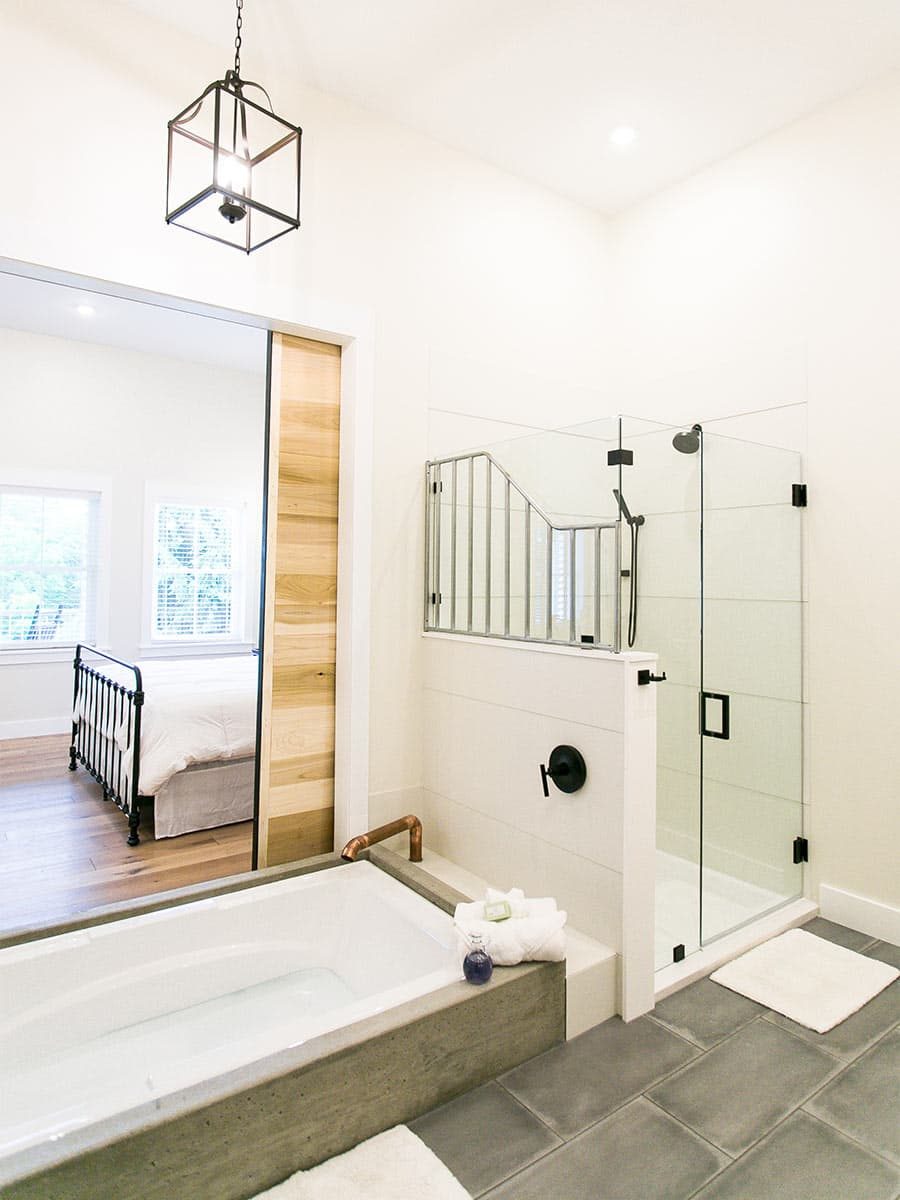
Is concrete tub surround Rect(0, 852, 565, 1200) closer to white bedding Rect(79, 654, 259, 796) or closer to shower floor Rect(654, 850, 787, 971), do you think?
shower floor Rect(654, 850, 787, 971)

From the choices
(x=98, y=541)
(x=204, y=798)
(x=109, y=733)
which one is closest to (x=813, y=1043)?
(x=204, y=798)

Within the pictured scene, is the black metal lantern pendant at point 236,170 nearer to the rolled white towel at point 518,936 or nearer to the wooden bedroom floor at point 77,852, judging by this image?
the rolled white towel at point 518,936

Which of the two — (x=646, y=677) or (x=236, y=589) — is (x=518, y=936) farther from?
(x=236, y=589)

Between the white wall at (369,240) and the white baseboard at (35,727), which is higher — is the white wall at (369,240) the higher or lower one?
the higher one

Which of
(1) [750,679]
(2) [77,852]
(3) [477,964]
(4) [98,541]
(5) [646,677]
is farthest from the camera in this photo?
(4) [98,541]

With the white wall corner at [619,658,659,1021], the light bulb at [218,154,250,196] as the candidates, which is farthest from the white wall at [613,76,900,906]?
the light bulb at [218,154,250,196]

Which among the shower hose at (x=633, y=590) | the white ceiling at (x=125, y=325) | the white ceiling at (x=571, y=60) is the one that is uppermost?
the white ceiling at (x=571, y=60)

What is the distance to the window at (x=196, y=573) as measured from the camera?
4.81 m

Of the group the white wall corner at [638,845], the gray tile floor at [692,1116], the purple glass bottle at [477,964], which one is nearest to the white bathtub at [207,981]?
the purple glass bottle at [477,964]

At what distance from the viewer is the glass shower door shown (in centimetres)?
255

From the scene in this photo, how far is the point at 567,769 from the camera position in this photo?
6.90ft

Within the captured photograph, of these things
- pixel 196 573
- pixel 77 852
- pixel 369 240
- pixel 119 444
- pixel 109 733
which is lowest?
pixel 77 852

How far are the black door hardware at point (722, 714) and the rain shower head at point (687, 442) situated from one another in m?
0.87

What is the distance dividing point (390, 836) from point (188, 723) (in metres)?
1.32
